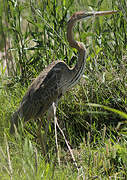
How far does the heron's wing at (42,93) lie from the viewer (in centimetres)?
A: 399

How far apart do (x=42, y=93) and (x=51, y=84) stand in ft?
0.46

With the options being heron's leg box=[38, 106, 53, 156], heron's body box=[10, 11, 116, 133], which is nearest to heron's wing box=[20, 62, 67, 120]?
heron's body box=[10, 11, 116, 133]

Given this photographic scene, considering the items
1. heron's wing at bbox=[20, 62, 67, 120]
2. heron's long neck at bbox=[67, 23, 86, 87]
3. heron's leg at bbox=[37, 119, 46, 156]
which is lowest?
heron's leg at bbox=[37, 119, 46, 156]

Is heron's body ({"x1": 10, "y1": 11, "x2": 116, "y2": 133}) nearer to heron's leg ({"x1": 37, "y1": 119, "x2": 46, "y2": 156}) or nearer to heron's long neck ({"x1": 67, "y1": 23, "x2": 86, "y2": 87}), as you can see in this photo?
heron's long neck ({"x1": 67, "y1": 23, "x2": 86, "y2": 87})

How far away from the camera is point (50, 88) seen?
405 cm

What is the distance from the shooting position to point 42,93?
13.3ft

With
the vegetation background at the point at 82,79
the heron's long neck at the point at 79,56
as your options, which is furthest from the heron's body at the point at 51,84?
the vegetation background at the point at 82,79

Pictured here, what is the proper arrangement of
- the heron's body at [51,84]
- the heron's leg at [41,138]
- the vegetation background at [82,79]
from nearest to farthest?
the heron's leg at [41,138]
the vegetation background at [82,79]
the heron's body at [51,84]

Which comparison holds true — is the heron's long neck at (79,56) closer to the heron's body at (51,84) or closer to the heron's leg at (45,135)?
the heron's body at (51,84)

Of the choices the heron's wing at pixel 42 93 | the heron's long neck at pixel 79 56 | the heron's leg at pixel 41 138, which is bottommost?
the heron's leg at pixel 41 138

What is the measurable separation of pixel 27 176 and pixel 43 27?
223 centimetres

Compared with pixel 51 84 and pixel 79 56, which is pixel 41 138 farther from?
pixel 79 56

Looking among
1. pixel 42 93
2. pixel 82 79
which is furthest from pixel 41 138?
pixel 82 79

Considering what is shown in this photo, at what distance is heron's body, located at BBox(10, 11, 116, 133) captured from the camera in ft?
13.1
